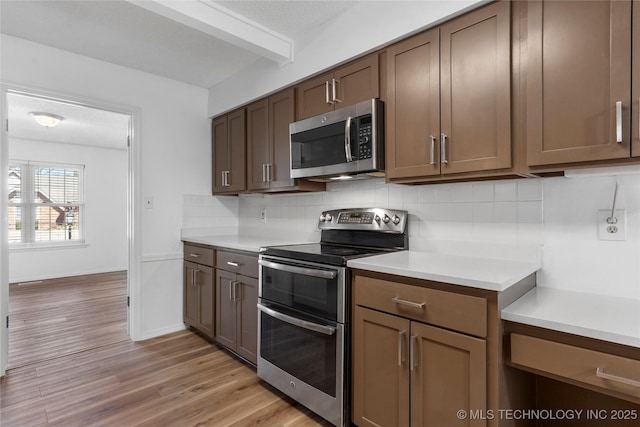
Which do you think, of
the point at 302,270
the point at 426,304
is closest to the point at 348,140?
the point at 302,270

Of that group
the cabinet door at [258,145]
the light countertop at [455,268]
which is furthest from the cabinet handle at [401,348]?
the cabinet door at [258,145]

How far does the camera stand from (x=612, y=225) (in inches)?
56.2

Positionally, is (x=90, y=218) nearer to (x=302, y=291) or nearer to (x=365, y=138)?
(x=302, y=291)

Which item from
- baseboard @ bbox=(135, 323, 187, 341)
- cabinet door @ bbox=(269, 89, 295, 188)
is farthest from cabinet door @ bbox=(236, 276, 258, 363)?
baseboard @ bbox=(135, 323, 187, 341)

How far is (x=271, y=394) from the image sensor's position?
2.11m

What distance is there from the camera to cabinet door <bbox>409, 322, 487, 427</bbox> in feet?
4.07

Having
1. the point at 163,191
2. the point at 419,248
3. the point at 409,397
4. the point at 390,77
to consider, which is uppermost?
the point at 390,77

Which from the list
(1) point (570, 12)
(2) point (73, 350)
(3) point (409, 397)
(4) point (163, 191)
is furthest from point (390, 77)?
(2) point (73, 350)

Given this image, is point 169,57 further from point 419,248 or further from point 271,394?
point 271,394

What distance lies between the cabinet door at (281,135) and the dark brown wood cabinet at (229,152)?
1.46ft

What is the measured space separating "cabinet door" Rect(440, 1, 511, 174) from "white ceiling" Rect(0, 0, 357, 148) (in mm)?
800

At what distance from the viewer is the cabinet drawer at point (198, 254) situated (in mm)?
2834

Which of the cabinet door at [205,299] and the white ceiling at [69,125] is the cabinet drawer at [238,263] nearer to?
the cabinet door at [205,299]

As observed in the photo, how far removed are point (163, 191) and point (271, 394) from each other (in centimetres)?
211
